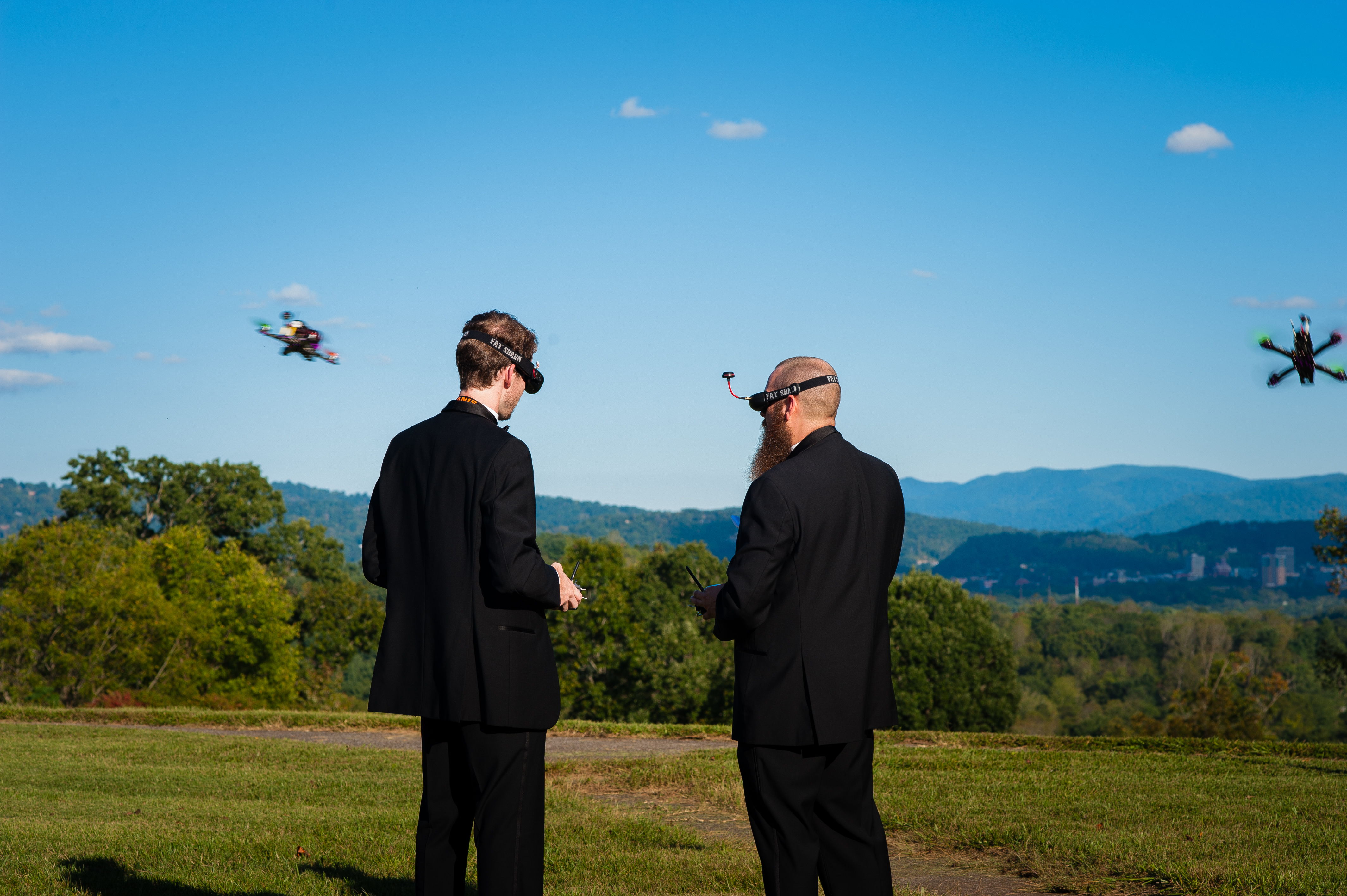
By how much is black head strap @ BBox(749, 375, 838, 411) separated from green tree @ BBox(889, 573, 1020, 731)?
3523cm

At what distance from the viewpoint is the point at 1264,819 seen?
8023mm

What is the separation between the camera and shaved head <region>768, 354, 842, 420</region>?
175 inches

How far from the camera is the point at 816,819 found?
4250 mm

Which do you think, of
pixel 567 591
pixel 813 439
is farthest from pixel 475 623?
pixel 813 439

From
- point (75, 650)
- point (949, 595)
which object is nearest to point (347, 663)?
point (75, 650)

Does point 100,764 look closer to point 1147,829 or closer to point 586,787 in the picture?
point 586,787

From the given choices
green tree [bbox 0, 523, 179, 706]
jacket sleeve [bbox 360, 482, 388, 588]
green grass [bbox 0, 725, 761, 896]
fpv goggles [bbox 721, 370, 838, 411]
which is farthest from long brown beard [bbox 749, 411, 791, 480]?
green tree [bbox 0, 523, 179, 706]

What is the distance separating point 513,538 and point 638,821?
4.70 meters

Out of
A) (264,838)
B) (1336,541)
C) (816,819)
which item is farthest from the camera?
(1336,541)

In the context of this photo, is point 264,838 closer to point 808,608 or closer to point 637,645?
point 808,608

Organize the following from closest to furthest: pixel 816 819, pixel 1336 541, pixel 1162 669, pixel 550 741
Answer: pixel 816 819 < pixel 550 741 < pixel 1336 541 < pixel 1162 669

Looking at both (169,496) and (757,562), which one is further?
(169,496)

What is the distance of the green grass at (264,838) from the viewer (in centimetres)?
598

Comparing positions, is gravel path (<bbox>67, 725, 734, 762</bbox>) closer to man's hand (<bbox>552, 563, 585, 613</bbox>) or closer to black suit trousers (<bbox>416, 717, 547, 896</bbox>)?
black suit trousers (<bbox>416, 717, 547, 896</bbox>)
